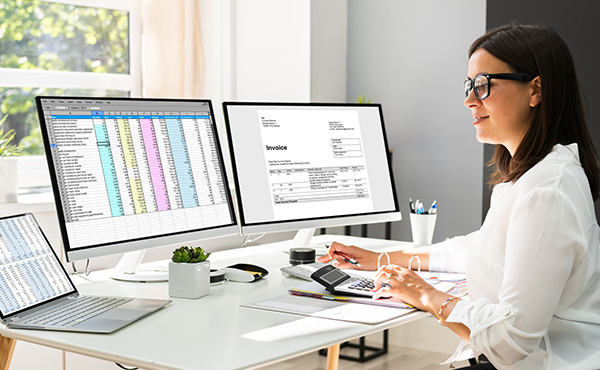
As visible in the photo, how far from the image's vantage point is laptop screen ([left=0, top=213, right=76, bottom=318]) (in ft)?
4.99

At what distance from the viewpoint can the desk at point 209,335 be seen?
129 cm

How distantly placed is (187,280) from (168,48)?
70.7 inches

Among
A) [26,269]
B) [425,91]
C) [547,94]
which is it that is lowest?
[26,269]

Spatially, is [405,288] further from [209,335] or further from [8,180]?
[8,180]

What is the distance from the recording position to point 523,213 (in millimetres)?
1409

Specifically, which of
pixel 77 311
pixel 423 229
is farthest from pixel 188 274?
pixel 423 229

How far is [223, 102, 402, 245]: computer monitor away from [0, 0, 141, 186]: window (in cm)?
125

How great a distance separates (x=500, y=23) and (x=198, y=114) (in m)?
1.46

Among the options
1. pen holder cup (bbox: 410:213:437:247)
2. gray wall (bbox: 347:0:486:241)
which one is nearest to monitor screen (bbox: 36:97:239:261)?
pen holder cup (bbox: 410:213:437:247)

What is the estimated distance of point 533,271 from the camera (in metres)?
1.37

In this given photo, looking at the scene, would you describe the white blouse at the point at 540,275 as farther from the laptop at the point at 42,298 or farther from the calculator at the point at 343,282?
the laptop at the point at 42,298

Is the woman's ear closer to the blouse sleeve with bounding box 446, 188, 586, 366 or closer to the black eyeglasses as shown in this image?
the black eyeglasses

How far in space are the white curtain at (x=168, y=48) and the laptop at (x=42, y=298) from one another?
5.56ft

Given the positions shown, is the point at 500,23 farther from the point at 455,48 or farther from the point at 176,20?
the point at 176,20
